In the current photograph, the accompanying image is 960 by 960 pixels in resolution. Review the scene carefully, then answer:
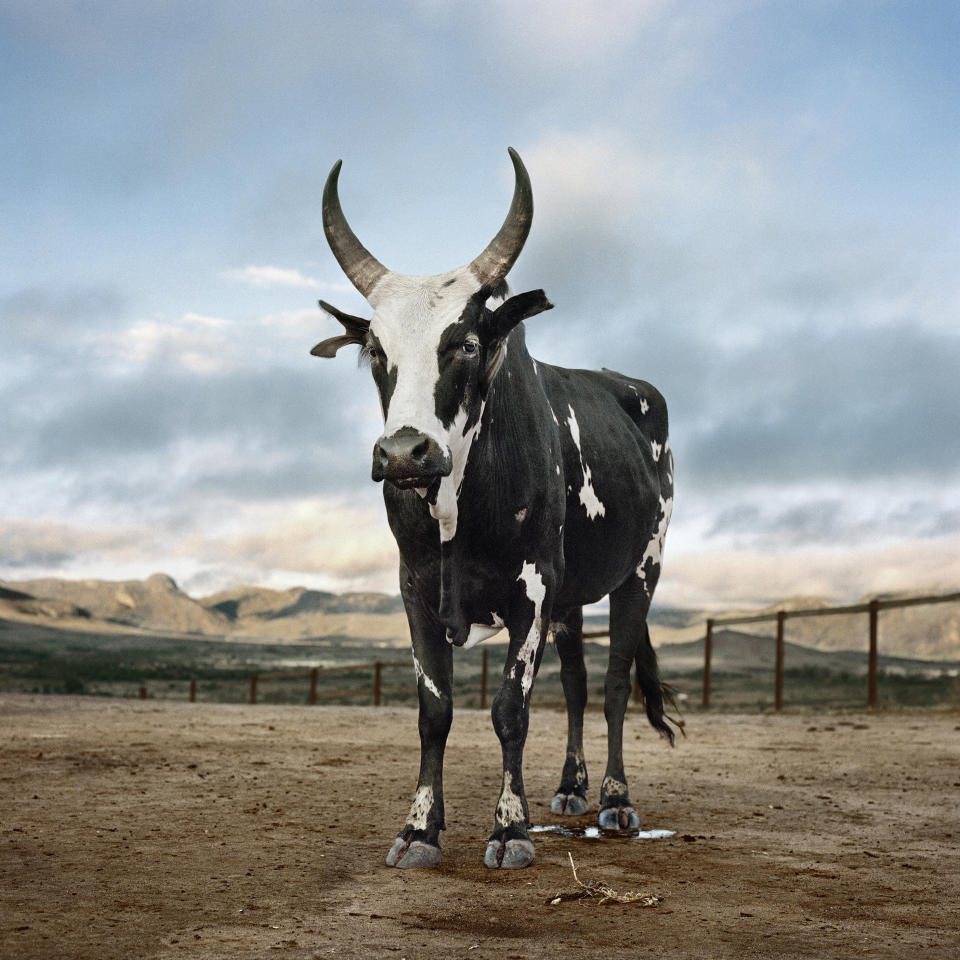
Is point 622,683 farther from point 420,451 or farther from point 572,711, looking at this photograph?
point 420,451

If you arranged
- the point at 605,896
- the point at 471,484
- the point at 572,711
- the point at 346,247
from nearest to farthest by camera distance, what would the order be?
1. the point at 605,896
2. the point at 471,484
3. the point at 346,247
4. the point at 572,711

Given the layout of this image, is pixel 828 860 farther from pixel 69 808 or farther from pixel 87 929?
pixel 69 808

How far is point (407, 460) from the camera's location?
4117mm

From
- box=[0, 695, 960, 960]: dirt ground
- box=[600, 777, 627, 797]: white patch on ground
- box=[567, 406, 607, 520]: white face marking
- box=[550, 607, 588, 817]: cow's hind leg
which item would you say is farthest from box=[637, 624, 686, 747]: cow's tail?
box=[567, 406, 607, 520]: white face marking

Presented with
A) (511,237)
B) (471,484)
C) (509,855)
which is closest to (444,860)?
(509,855)

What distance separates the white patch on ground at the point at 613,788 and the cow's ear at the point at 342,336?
280 centimetres

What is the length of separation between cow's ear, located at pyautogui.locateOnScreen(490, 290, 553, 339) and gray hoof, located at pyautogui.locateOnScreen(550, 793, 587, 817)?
9.57 feet

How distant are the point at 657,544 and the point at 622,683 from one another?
1097 millimetres

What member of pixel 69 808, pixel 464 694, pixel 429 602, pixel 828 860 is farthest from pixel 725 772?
pixel 464 694

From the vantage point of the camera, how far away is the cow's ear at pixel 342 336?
5.21 m

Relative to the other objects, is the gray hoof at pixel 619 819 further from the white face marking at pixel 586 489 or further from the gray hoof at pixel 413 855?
the white face marking at pixel 586 489

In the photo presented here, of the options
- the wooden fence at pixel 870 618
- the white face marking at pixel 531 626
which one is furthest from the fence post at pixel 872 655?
the white face marking at pixel 531 626

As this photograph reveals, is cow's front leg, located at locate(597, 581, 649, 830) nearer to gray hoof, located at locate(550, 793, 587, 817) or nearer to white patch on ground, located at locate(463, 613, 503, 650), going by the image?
gray hoof, located at locate(550, 793, 587, 817)

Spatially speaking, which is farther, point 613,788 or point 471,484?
point 613,788
